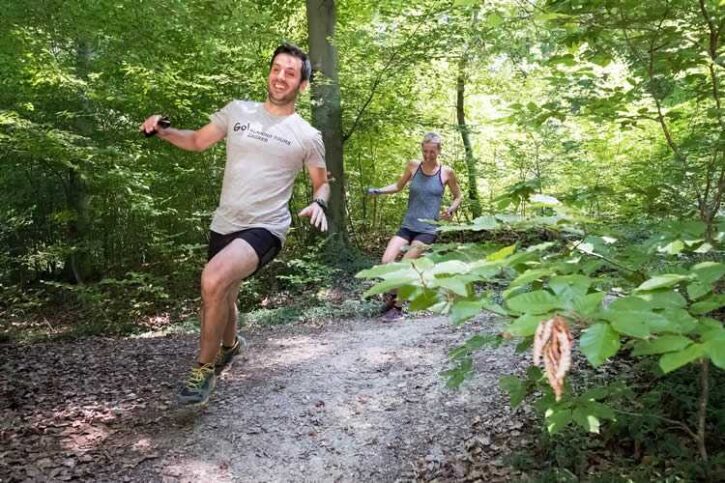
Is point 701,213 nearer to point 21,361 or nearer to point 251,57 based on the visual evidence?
point 21,361

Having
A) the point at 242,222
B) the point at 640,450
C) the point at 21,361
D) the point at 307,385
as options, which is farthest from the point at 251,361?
the point at 640,450

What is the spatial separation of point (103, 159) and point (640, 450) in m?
7.17

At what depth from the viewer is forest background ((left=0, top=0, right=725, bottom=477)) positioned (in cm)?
279

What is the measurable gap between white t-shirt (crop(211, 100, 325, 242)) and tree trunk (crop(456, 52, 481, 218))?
21.2ft

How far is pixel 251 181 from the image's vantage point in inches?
147

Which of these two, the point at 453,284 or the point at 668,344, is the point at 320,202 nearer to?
the point at 453,284

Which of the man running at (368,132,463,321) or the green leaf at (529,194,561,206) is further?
the man running at (368,132,463,321)

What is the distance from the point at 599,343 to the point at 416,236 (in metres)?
5.04

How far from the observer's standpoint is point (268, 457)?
331 centimetres

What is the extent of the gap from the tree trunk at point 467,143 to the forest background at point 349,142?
12 centimetres

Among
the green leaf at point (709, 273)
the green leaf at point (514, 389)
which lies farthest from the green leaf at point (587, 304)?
the green leaf at point (514, 389)

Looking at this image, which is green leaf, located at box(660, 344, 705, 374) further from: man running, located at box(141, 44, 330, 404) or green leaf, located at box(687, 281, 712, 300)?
man running, located at box(141, 44, 330, 404)

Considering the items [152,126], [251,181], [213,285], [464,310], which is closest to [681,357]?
[464,310]

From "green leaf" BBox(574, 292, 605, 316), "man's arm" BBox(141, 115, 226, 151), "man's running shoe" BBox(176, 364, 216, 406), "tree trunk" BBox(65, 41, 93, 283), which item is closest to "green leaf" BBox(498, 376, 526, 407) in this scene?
"green leaf" BBox(574, 292, 605, 316)
